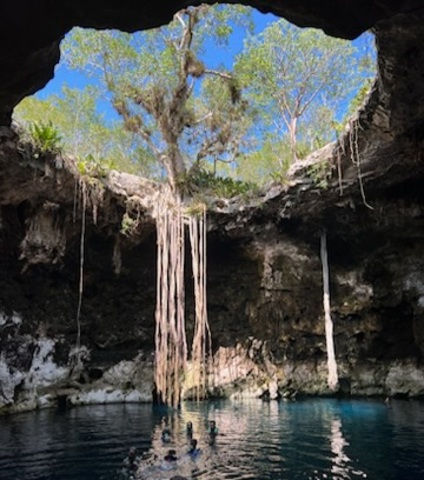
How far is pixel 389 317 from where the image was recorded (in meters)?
14.1

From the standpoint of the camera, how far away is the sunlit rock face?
37.1 ft

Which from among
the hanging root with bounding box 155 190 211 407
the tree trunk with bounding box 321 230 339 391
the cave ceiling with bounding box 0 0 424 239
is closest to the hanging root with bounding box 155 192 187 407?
the hanging root with bounding box 155 190 211 407

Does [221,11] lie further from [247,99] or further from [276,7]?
[276,7]

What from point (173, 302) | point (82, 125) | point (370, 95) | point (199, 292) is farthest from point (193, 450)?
point (82, 125)

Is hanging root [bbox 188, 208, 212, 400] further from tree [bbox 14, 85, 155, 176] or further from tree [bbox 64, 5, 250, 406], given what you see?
tree [bbox 14, 85, 155, 176]

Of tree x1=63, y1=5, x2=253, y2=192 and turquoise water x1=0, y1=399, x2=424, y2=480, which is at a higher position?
tree x1=63, y1=5, x2=253, y2=192

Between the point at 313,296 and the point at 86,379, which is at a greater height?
the point at 313,296

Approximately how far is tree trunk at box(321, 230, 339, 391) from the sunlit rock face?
0.51 meters

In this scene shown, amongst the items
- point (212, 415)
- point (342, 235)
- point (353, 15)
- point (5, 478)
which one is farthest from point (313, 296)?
point (353, 15)

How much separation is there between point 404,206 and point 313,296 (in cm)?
386

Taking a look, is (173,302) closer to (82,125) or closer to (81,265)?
(81,265)

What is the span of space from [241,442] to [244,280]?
787 cm

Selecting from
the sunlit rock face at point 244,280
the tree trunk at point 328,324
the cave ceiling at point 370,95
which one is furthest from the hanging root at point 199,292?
the tree trunk at point 328,324

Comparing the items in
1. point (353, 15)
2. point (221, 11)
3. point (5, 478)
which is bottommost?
point (5, 478)
